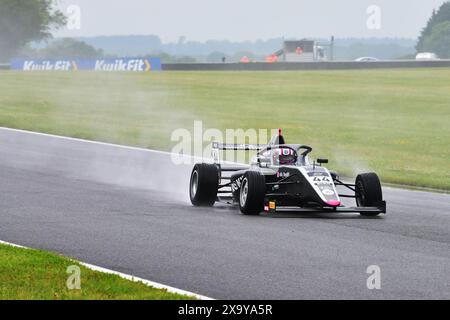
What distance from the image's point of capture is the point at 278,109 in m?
38.9

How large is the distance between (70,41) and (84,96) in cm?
11994

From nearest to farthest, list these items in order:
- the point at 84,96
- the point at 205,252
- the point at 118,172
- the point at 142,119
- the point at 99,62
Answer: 1. the point at 205,252
2. the point at 118,172
3. the point at 142,119
4. the point at 84,96
5. the point at 99,62

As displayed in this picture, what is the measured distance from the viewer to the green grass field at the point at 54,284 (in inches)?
340

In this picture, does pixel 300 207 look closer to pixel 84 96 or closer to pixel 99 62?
pixel 84 96

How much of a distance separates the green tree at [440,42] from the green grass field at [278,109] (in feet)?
271

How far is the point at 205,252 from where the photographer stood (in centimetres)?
1112

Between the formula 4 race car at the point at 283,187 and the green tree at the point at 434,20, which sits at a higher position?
the green tree at the point at 434,20

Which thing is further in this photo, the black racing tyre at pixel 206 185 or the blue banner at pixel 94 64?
the blue banner at pixel 94 64

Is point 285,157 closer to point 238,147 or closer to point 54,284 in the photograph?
point 238,147

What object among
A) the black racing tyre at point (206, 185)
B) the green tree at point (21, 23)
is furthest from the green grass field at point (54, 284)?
the green tree at point (21, 23)

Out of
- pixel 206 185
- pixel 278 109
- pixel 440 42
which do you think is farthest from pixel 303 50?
pixel 206 185

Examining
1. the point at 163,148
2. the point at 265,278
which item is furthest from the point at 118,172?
the point at 265,278

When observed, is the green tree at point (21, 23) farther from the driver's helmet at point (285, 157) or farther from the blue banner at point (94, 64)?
the driver's helmet at point (285, 157)

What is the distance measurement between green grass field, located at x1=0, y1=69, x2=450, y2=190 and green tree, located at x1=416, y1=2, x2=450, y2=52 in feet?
348
